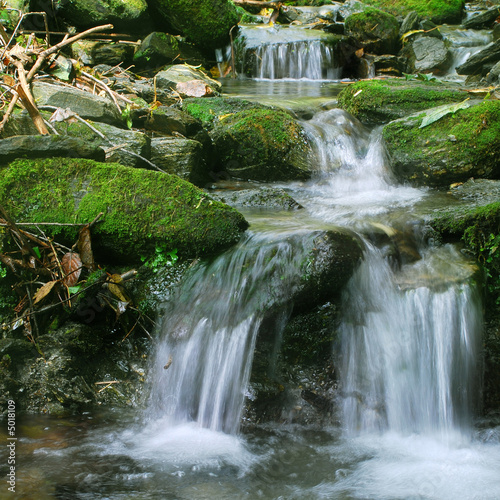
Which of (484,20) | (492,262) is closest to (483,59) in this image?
(484,20)

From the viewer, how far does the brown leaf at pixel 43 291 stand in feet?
12.0

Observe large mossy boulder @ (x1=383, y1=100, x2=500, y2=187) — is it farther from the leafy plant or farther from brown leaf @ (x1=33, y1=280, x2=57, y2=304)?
brown leaf @ (x1=33, y1=280, x2=57, y2=304)

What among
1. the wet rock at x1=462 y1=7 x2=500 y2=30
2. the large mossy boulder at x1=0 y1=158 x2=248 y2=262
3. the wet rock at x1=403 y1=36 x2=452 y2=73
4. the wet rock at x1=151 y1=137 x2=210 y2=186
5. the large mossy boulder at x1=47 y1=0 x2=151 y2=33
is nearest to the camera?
the large mossy boulder at x1=0 y1=158 x2=248 y2=262

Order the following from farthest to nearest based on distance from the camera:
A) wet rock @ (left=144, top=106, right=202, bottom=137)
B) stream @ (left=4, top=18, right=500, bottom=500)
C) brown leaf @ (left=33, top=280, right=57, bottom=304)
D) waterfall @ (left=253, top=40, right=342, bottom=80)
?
waterfall @ (left=253, top=40, right=342, bottom=80) < wet rock @ (left=144, top=106, right=202, bottom=137) < brown leaf @ (left=33, top=280, right=57, bottom=304) < stream @ (left=4, top=18, right=500, bottom=500)

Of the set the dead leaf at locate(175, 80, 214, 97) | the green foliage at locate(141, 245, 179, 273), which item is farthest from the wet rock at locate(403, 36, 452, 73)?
the green foliage at locate(141, 245, 179, 273)

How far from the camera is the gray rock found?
17.8 feet

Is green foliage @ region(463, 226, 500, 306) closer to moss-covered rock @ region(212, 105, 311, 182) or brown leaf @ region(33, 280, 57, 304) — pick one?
moss-covered rock @ region(212, 105, 311, 182)

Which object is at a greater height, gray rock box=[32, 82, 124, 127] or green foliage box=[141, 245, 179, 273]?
gray rock box=[32, 82, 124, 127]

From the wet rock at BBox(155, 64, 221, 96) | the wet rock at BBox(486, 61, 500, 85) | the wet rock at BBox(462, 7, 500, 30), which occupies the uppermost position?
the wet rock at BBox(462, 7, 500, 30)

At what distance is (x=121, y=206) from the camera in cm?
395

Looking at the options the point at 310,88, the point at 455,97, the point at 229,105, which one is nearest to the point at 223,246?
the point at 229,105

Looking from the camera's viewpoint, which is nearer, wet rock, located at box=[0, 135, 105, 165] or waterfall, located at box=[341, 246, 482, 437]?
waterfall, located at box=[341, 246, 482, 437]

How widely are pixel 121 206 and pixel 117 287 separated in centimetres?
66

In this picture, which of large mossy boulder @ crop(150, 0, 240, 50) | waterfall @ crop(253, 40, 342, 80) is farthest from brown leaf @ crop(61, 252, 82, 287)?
waterfall @ crop(253, 40, 342, 80)
